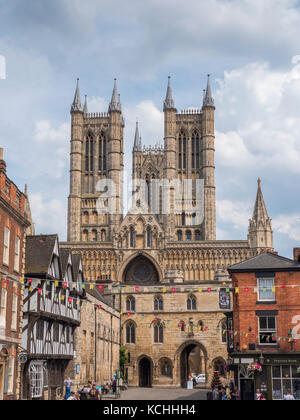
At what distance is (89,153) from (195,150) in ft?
57.0

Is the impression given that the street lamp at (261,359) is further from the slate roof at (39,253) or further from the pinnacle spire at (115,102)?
the pinnacle spire at (115,102)

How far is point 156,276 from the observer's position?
79.4 m

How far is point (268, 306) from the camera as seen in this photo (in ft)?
104

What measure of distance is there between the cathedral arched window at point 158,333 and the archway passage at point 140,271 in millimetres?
22253

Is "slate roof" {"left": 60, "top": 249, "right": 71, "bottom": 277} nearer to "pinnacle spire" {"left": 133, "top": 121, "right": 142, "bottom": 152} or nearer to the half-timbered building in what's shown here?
the half-timbered building

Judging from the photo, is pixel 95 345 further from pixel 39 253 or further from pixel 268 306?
pixel 268 306

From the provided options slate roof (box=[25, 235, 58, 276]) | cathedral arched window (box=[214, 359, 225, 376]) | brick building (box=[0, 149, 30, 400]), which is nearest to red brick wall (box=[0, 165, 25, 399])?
brick building (box=[0, 149, 30, 400])

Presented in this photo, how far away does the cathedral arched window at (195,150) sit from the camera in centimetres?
9894

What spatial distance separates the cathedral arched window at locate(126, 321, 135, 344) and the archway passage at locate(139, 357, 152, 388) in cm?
222

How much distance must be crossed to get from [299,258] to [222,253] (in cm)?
4803

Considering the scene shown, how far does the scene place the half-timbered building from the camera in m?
27.2
